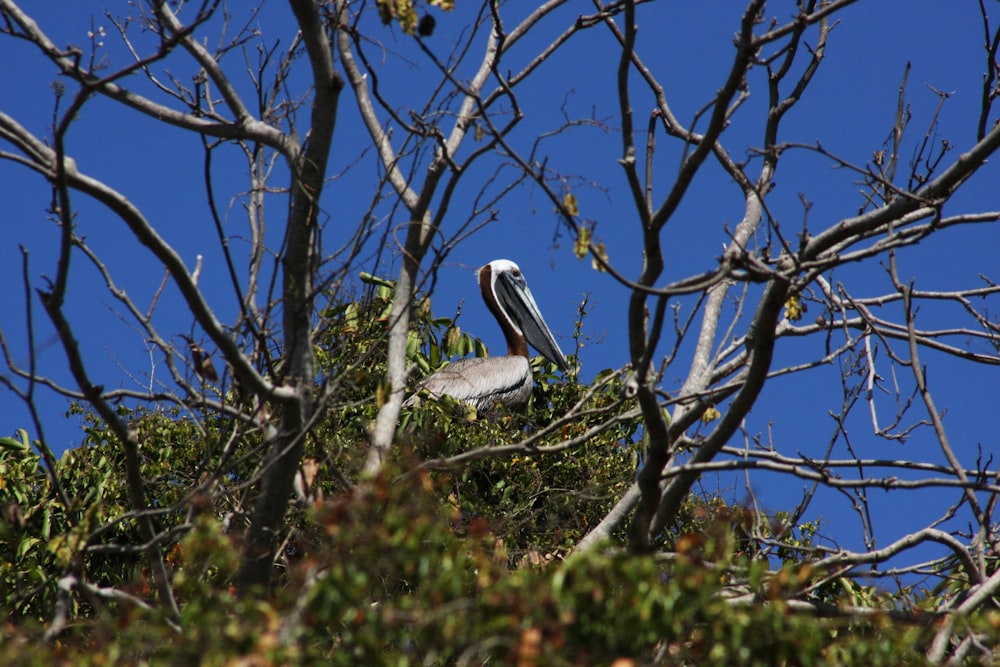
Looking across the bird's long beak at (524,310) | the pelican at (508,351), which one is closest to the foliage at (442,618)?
the pelican at (508,351)

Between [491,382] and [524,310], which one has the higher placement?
[524,310]

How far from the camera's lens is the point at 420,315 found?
786 centimetres

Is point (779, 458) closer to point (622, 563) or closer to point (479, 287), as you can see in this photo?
point (622, 563)

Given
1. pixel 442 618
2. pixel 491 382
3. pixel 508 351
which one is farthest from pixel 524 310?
pixel 442 618

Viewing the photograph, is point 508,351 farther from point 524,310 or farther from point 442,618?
point 442,618

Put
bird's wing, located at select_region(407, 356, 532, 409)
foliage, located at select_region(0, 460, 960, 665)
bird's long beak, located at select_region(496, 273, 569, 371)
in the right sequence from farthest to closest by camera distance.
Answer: bird's long beak, located at select_region(496, 273, 569, 371) < bird's wing, located at select_region(407, 356, 532, 409) < foliage, located at select_region(0, 460, 960, 665)

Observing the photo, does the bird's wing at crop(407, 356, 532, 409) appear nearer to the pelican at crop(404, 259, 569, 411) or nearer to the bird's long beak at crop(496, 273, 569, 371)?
the pelican at crop(404, 259, 569, 411)

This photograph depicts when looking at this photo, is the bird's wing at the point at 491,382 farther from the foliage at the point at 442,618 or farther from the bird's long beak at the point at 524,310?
the foliage at the point at 442,618

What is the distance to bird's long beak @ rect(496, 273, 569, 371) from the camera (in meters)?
13.0

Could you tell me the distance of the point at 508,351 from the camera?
13.3 m

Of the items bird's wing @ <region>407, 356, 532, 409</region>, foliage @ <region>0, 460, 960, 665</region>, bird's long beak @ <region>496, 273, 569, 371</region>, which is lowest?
foliage @ <region>0, 460, 960, 665</region>

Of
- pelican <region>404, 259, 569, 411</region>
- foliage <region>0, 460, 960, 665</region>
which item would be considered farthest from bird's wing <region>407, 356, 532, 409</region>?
foliage <region>0, 460, 960, 665</region>

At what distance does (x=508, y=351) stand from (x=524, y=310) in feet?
2.04

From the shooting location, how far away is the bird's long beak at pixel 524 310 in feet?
42.8
